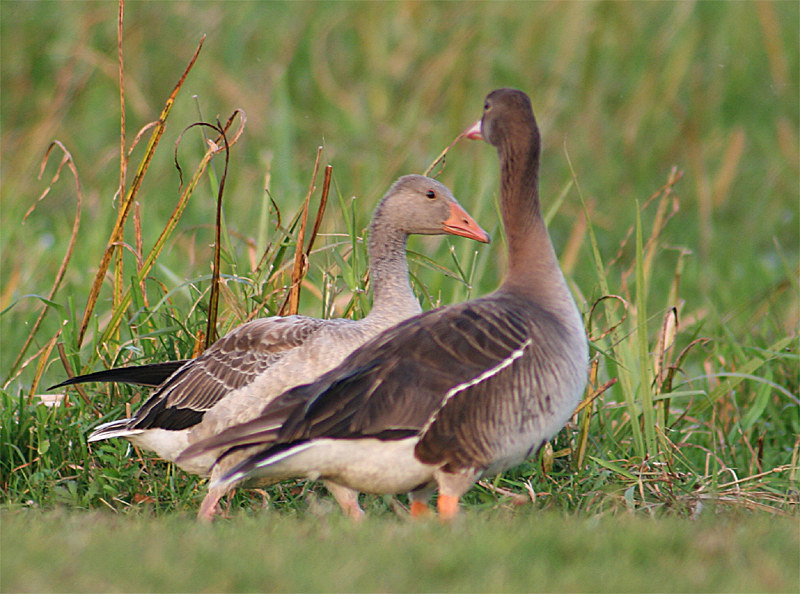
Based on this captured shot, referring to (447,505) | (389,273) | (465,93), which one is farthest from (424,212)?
(465,93)

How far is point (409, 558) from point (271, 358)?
2.03 metres

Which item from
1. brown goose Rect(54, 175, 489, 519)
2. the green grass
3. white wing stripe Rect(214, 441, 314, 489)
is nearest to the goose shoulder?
brown goose Rect(54, 175, 489, 519)

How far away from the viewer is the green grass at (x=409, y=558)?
10.3 feet

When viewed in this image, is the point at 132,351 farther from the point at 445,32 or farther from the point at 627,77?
the point at 627,77

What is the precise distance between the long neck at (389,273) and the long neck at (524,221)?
61cm

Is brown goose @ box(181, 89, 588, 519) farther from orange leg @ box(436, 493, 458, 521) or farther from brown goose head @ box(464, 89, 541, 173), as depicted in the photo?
brown goose head @ box(464, 89, 541, 173)

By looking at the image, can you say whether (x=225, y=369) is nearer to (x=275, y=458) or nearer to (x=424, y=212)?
(x=275, y=458)

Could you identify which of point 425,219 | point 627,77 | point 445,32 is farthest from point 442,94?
point 425,219

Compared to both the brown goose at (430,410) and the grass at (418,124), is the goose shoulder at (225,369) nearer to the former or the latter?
the brown goose at (430,410)

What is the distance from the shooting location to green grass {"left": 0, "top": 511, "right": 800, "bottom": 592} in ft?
10.3

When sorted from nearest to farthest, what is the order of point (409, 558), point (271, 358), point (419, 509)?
1. point (409, 558)
2. point (419, 509)
3. point (271, 358)

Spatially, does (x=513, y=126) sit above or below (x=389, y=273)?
above

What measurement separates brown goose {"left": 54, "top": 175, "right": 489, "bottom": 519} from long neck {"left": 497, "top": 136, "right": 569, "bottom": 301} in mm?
458

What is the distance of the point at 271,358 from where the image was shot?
5.18 metres
